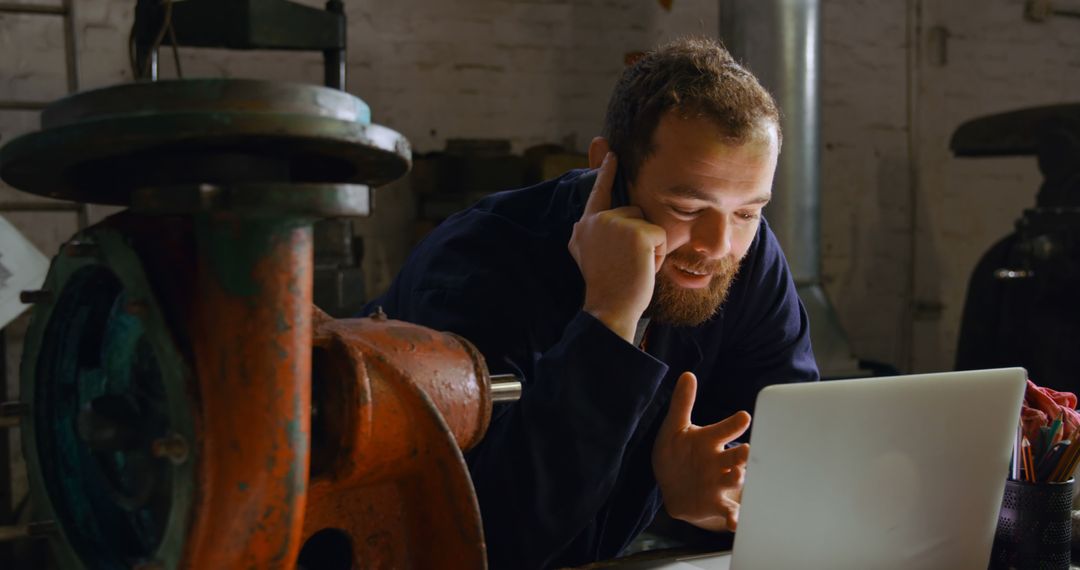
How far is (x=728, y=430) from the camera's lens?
1333 mm

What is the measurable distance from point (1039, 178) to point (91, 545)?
177 inches

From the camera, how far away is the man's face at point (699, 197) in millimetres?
1416

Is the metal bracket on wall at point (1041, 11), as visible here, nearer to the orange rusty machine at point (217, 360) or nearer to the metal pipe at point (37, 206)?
the metal pipe at point (37, 206)

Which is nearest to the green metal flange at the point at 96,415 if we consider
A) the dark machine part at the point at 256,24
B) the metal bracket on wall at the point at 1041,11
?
the dark machine part at the point at 256,24

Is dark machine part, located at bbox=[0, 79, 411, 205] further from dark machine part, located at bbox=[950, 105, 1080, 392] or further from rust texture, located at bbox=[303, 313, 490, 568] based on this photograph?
dark machine part, located at bbox=[950, 105, 1080, 392]

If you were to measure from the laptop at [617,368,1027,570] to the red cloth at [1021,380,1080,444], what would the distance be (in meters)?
0.16

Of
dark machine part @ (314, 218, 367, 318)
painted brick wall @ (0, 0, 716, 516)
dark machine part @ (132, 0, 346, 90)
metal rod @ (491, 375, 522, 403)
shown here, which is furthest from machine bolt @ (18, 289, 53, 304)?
painted brick wall @ (0, 0, 716, 516)

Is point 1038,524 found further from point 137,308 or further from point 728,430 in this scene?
point 137,308

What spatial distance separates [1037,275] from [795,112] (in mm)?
902

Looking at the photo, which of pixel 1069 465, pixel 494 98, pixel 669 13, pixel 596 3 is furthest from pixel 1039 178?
pixel 1069 465

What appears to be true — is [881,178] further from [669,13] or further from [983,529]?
[983,529]

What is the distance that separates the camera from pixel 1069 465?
111 cm

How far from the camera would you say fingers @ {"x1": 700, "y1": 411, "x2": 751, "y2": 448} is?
4.30 feet

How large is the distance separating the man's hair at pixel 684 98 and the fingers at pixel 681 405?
0.34 metres
